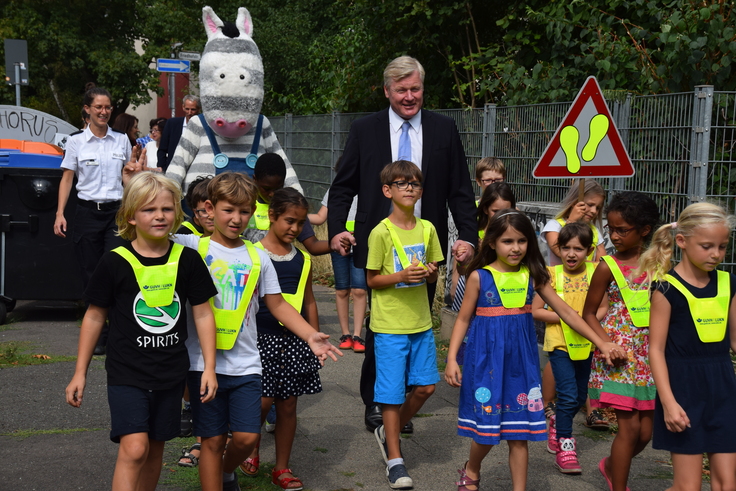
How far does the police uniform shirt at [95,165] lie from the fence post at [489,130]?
3670 mm

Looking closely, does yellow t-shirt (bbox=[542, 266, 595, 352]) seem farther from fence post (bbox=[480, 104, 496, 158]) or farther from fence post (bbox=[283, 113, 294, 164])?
fence post (bbox=[283, 113, 294, 164])

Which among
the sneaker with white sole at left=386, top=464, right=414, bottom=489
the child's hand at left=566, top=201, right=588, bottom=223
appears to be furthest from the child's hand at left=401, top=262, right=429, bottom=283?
the child's hand at left=566, top=201, right=588, bottom=223

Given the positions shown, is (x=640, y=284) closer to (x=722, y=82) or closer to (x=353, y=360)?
(x=353, y=360)

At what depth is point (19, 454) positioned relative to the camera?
16.0 ft

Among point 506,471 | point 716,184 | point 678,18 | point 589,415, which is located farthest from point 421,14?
point 506,471

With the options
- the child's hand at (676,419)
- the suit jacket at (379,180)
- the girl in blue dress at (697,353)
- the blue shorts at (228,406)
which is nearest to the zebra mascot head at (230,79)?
the suit jacket at (379,180)

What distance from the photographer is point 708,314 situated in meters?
3.71

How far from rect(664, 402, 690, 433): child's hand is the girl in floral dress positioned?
0.68m

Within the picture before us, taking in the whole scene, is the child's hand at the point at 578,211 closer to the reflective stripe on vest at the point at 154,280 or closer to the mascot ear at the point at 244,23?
the reflective stripe on vest at the point at 154,280

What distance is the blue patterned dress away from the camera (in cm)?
418

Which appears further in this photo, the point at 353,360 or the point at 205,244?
the point at 353,360

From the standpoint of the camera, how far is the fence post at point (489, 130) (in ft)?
29.5

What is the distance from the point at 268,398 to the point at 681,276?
2094mm

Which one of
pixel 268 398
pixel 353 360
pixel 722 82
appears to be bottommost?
pixel 353 360
